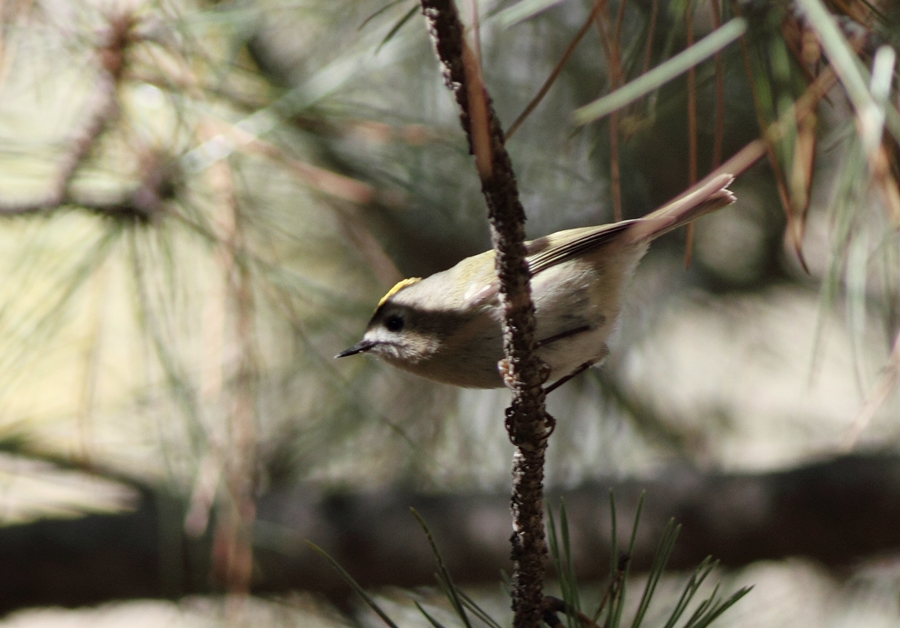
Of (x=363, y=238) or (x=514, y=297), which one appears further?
(x=363, y=238)

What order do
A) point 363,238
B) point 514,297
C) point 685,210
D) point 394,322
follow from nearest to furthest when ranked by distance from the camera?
point 514,297
point 685,210
point 394,322
point 363,238

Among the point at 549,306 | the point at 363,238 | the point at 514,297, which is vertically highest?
the point at 363,238

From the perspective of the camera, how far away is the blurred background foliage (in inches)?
45.1

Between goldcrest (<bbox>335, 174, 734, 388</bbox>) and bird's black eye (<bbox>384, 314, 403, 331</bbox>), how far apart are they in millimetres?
22

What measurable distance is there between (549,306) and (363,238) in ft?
1.86

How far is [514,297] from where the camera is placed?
0.71 metres

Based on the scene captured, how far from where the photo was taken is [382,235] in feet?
6.68

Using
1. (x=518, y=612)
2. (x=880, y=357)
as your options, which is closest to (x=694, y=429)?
(x=880, y=357)

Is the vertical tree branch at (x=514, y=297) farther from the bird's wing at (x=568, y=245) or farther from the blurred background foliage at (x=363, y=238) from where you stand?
the bird's wing at (x=568, y=245)

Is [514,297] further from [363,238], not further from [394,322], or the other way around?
[363,238]

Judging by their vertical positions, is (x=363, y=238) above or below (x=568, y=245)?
above

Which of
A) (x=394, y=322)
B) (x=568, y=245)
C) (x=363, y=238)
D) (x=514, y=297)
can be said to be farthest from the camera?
(x=363, y=238)

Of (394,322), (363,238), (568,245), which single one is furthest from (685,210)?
(363,238)

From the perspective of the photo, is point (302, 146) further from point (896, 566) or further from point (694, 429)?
point (896, 566)
